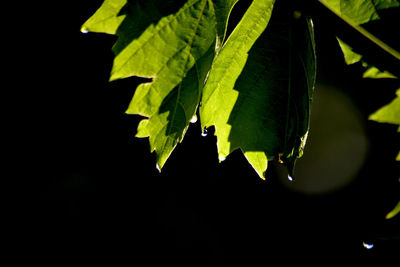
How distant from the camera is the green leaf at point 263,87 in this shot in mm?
1030

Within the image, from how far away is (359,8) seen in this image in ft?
3.06

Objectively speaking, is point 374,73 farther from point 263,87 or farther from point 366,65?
point 263,87

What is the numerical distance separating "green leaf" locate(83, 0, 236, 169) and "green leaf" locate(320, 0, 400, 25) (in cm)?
30

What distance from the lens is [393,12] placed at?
939mm

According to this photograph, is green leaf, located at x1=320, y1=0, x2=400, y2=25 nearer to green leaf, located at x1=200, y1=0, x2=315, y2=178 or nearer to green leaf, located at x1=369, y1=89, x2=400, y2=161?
green leaf, located at x1=200, y1=0, x2=315, y2=178

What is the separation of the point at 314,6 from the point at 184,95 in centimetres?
46

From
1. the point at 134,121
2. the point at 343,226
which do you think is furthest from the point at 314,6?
the point at 343,226

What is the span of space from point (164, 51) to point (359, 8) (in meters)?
0.58

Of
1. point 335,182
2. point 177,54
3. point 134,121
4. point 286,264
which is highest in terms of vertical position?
point 177,54

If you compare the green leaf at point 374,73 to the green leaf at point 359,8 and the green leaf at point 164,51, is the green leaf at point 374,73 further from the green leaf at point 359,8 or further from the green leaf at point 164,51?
the green leaf at point 164,51

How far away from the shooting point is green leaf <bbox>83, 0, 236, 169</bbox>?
0.92 m

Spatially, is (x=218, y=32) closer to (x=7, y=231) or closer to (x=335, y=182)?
(x=7, y=231)

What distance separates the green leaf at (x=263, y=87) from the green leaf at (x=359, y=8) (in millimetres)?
97

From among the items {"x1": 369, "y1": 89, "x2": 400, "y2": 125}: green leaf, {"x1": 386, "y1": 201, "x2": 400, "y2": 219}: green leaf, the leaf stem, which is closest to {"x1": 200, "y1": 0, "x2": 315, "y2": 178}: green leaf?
the leaf stem
